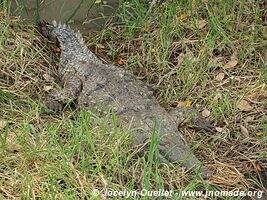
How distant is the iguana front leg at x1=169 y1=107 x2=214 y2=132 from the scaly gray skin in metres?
0.07

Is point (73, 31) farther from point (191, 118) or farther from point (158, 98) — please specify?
point (191, 118)

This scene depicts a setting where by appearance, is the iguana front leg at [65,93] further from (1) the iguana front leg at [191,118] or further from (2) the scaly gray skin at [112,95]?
(1) the iguana front leg at [191,118]

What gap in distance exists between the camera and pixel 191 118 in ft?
16.8

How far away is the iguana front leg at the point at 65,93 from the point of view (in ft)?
17.1

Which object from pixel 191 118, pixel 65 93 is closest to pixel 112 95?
pixel 65 93

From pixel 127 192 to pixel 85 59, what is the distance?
205 centimetres

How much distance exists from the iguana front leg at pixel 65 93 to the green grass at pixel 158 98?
100mm

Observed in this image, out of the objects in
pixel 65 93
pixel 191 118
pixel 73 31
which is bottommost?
pixel 191 118

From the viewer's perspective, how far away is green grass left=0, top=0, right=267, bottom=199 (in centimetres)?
411

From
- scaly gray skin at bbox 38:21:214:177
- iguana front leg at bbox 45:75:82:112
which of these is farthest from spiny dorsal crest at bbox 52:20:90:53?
iguana front leg at bbox 45:75:82:112

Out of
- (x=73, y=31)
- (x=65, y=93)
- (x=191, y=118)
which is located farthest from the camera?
(x=73, y=31)

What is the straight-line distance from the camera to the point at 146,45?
5777 millimetres

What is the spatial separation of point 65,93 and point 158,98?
34.2 inches

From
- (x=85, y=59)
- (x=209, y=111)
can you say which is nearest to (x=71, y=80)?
(x=85, y=59)
